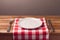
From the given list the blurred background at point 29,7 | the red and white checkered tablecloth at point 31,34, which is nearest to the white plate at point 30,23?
the red and white checkered tablecloth at point 31,34

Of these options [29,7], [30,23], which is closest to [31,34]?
[30,23]

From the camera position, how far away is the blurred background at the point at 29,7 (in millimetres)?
1514

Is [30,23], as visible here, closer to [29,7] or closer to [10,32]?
[10,32]

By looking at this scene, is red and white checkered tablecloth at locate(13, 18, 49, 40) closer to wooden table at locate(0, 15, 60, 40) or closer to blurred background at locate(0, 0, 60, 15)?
wooden table at locate(0, 15, 60, 40)

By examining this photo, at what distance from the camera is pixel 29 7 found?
1.54 metres

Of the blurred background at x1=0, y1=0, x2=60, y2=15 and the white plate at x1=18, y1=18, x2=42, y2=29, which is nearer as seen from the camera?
the white plate at x1=18, y1=18, x2=42, y2=29

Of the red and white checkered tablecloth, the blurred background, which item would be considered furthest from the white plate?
the blurred background

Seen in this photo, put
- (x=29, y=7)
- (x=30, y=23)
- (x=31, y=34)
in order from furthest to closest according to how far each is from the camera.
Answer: (x=29, y=7) < (x=30, y=23) < (x=31, y=34)

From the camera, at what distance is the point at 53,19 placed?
1354 mm

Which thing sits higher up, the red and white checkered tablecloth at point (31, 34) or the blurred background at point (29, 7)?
the blurred background at point (29, 7)

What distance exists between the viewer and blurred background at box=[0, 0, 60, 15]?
4.97 feet

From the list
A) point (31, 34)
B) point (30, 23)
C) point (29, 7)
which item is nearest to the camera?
point (31, 34)

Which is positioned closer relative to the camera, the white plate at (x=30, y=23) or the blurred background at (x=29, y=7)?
the white plate at (x=30, y=23)

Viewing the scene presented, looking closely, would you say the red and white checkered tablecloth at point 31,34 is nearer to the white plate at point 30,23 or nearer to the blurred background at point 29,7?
the white plate at point 30,23
